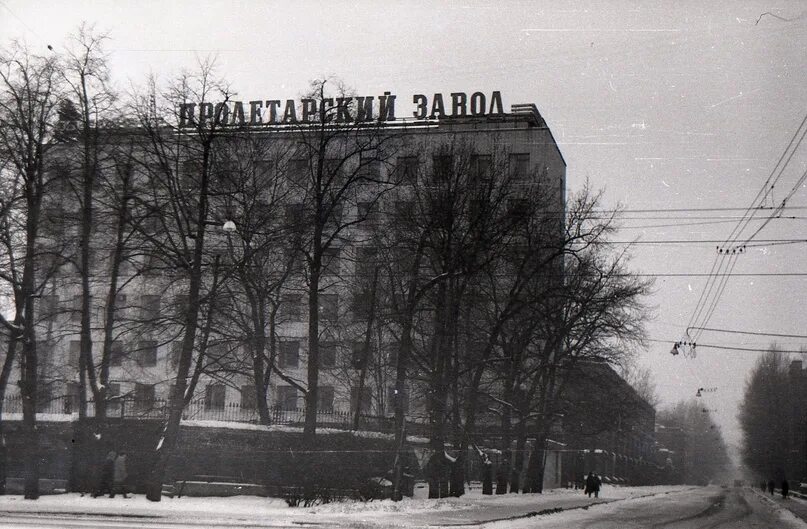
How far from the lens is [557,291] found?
32.8m

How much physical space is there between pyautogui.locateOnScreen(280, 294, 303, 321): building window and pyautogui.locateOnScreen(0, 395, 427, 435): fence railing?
163 inches

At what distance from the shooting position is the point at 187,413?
3369 cm

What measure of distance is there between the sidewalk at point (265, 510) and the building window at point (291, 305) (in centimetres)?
1082

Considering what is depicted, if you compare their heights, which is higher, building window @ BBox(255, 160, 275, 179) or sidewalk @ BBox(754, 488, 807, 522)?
building window @ BBox(255, 160, 275, 179)

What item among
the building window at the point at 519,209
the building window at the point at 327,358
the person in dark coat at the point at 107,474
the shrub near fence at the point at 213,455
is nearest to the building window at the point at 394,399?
the shrub near fence at the point at 213,455

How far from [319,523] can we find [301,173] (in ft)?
53.8

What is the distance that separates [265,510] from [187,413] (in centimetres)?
1225

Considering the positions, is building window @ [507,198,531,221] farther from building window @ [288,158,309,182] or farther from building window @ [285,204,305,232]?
building window @ [288,158,309,182]

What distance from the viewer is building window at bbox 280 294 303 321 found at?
34.6m

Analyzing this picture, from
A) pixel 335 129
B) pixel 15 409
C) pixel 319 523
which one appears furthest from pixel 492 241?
pixel 15 409

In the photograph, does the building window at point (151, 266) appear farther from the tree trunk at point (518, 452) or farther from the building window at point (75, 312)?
the tree trunk at point (518, 452)

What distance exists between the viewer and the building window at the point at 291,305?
113 feet

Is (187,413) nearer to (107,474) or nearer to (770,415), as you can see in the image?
(107,474)

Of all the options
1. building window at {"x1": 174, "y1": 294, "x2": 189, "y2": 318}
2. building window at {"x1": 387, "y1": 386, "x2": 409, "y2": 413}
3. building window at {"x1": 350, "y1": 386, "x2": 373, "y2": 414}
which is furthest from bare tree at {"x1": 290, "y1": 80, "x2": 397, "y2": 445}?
building window at {"x1": 350, "y1": 386, "x2": 373, "y2": 414}
